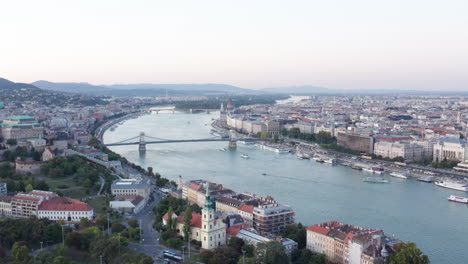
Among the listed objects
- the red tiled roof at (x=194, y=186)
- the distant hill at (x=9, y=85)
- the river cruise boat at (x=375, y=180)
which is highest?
the distant hill at (x=9, y=85)

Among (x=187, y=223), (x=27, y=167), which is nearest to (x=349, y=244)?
(x=187, y=223)

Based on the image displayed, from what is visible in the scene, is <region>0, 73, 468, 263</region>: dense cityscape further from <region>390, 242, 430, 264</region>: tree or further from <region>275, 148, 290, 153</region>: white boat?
<region>275, 148, 290, 153</region>: white boat

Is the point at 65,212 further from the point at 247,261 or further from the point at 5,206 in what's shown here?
the point at 247,261

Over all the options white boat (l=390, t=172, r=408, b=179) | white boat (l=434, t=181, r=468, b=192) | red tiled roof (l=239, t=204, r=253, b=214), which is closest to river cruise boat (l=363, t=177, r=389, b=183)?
white boat (l=390, t=172, r=408, b=179)

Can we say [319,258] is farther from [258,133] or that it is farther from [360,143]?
[258,133]

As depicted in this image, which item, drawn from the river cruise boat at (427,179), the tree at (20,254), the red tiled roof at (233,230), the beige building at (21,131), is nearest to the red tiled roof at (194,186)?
the red tiled roof at (233,230)

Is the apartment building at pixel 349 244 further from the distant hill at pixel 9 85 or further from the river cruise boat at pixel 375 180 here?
the distant hill at pixel 9 85

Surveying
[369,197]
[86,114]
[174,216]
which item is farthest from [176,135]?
[174,216]

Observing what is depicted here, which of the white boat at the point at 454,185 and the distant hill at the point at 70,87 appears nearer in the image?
the white boat at the point at 454,185
